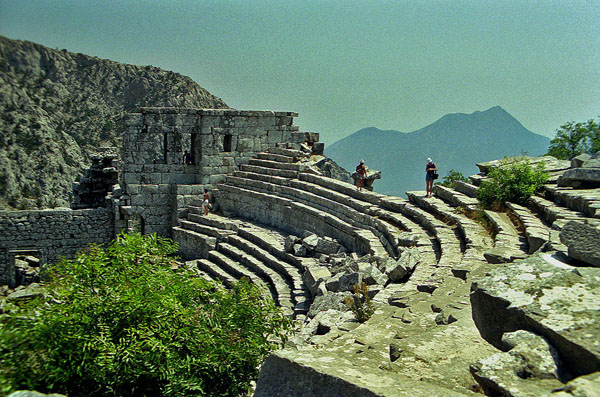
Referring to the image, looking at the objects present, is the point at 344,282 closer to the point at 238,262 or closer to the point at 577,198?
the point at 577,198

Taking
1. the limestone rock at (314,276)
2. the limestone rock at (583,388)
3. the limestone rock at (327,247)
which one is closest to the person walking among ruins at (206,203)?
the limestone rock at (327,247)

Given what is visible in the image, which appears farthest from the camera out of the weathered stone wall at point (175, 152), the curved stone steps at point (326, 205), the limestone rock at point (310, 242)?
the weathered stone wall at point (175, 152)

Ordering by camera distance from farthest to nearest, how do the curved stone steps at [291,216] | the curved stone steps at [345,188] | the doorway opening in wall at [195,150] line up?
the doorway opening in wall at [195,150] → the curved stone steps at [345,188] → the curved stone steps at [291,216]

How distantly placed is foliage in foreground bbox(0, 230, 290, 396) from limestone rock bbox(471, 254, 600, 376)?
2832 mm

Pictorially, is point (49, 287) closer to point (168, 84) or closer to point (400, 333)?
point (400, 333)

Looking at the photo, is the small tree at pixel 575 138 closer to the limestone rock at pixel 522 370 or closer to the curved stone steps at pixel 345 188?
the curved stone steps at pixel 345 188

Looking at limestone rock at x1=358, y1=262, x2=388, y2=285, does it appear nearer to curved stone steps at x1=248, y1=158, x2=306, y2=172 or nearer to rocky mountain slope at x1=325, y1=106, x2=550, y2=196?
curved stone steps at x1=248, y1=158, x2=306, y2=172

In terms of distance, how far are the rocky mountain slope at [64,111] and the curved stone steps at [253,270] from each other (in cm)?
1550

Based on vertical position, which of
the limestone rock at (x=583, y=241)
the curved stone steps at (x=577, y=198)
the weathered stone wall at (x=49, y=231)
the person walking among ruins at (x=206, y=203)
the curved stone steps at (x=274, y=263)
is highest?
the limestone rock at (x=583, y=241)

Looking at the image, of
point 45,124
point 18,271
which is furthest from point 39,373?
point 45,124

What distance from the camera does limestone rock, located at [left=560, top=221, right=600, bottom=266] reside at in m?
4.71

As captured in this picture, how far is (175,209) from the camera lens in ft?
65.1

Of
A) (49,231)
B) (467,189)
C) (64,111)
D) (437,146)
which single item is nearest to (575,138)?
(467,189)

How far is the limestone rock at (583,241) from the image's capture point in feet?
15.5
